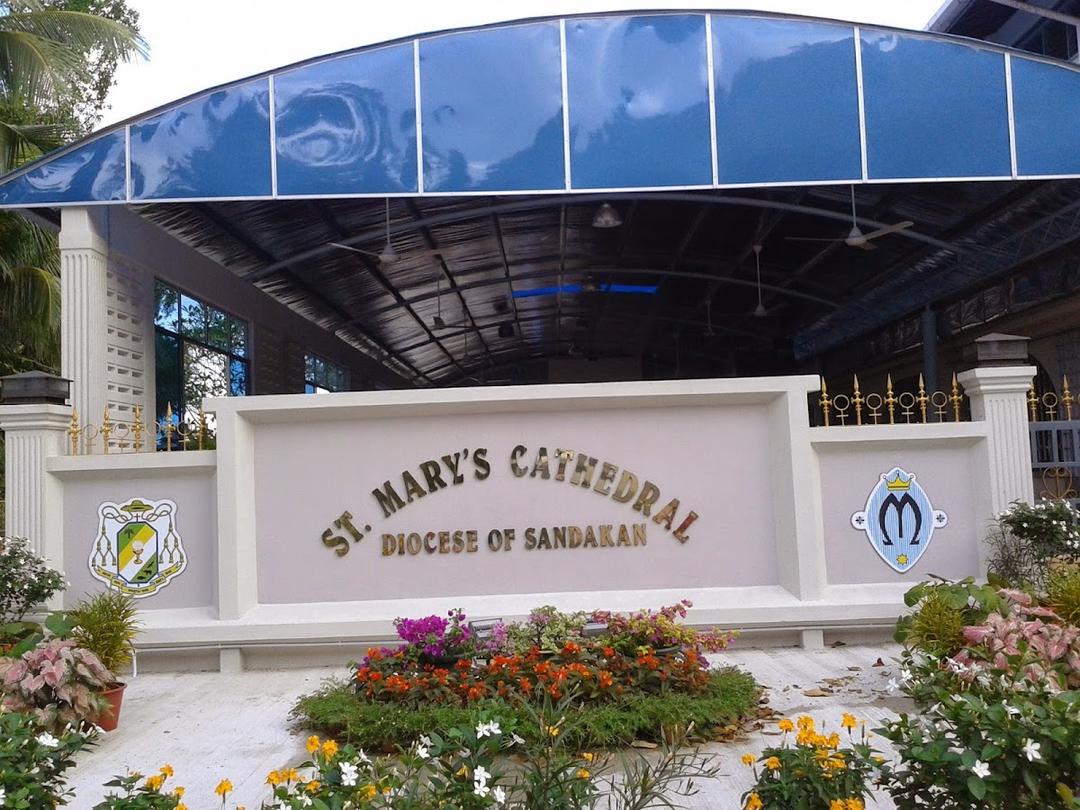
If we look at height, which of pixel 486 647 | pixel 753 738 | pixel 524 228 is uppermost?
pixel 524 228

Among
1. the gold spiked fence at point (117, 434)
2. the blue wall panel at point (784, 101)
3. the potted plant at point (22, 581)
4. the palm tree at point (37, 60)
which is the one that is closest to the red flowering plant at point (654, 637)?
the gold spiked fence at point (117, 434)

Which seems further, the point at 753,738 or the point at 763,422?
the point at 763,422

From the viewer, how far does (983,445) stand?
7656mm

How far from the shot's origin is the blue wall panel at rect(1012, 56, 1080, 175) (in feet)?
30.5

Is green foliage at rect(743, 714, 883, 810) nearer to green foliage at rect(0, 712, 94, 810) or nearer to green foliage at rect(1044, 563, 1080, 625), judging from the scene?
green foliage at rect(0, 712, 94, 810)

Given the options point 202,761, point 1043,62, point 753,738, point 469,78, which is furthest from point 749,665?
point 1043,62

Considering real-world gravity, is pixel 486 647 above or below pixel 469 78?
below

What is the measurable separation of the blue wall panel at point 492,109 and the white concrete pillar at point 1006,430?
430 cm

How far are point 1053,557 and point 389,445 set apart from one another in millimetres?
5209

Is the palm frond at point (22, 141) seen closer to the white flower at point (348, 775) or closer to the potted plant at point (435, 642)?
the potted plant at point (435, 642)

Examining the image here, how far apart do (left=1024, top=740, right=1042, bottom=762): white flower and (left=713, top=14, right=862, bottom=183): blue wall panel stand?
6922mm

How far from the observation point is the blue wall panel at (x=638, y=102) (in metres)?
9.23

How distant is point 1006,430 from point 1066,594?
6.02ft

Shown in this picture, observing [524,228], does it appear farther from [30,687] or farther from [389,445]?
[30,687]
